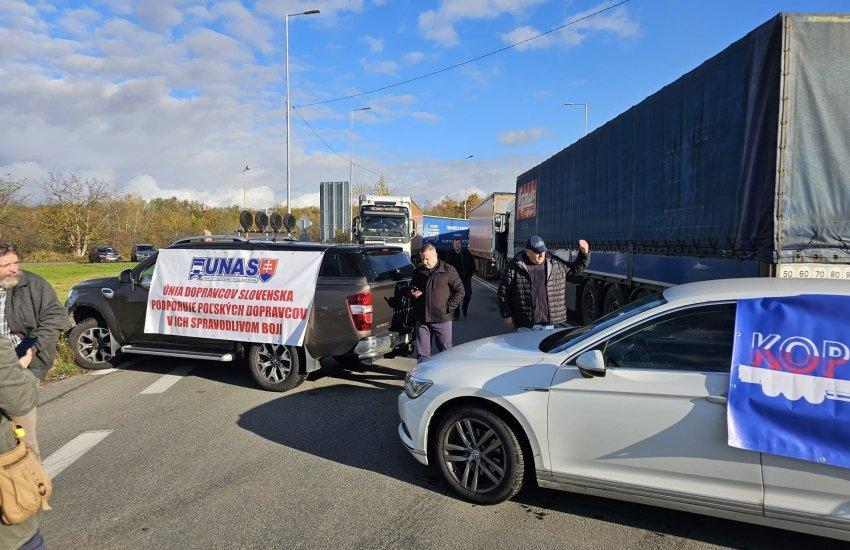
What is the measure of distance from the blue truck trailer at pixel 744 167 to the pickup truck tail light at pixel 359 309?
3.97m

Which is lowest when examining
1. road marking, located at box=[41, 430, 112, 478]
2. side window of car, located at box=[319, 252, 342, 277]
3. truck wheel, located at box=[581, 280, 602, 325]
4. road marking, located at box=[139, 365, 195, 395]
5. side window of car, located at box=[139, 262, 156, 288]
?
road marking, located at box=[41, 430, 112, 478]

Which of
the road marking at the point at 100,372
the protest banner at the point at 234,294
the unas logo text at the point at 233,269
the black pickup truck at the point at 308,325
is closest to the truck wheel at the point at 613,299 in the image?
the black pickup truck at the point at 308,325

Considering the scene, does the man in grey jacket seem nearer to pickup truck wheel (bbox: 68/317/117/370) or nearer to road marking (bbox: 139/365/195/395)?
road marking (bbox: 139/365/195/395)

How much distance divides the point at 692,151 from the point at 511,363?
459cm

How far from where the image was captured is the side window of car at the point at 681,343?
314cm

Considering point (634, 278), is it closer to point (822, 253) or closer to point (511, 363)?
point (822, 253)

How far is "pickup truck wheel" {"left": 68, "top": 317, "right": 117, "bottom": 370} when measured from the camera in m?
7.55

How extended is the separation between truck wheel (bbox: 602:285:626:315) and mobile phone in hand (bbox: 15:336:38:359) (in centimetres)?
790

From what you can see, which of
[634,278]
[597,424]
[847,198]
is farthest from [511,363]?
[634,278]

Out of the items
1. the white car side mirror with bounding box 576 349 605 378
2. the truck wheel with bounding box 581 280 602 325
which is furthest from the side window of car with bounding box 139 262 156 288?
the truck wheel with bounding box 581 280 602 325

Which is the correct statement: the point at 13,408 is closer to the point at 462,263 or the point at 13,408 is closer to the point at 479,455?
the point at 479,455

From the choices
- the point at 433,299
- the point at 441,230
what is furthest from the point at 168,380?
the point at 441,230

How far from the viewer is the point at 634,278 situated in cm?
848

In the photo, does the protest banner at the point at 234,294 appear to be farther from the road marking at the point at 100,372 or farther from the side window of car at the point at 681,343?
the side window of car at the point at 681,343
